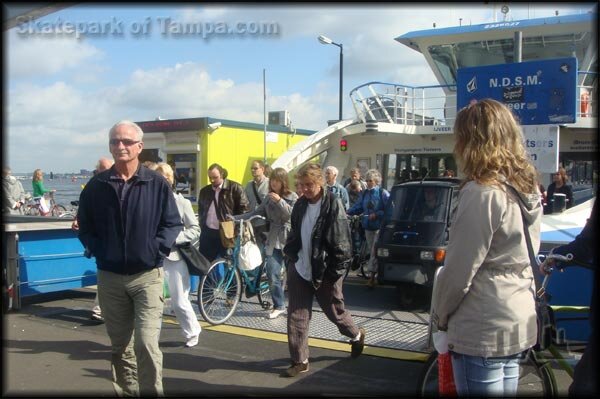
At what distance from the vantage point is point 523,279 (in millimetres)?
2488

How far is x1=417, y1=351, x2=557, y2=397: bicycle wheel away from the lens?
3179 mm

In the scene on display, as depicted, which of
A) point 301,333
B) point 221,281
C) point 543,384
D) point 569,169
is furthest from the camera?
point 569,169

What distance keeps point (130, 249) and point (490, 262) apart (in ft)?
8.00

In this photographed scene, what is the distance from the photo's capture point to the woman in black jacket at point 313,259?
4816 millimetres

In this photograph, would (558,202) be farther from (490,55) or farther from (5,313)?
(490,55)

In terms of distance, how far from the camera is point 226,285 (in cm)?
666

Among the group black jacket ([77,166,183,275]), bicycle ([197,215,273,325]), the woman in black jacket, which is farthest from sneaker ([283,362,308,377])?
bicycle ([197,215,273,325])

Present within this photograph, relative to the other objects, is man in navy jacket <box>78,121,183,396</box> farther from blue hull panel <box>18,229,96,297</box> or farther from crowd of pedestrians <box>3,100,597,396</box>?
blue hull panel <box>18,229,96,297</box>

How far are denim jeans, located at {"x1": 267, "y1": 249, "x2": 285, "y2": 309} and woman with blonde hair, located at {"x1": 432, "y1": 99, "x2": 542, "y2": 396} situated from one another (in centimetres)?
431

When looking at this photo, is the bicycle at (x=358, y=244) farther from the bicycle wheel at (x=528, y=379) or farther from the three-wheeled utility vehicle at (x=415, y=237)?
the bicycle wheel at (x=528, y=379)

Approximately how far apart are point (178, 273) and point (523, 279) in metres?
3.81

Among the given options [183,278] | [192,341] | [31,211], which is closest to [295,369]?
[192,341]

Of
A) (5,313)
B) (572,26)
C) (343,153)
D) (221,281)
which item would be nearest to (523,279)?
(221,281)

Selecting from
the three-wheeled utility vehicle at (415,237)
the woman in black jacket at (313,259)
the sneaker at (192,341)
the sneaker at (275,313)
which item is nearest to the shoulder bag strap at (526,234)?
the woman in black jacket at (313,259)
